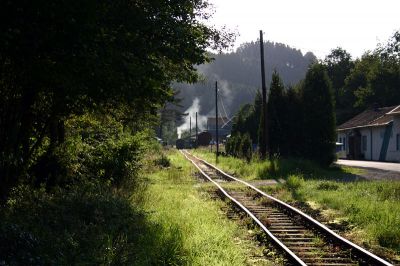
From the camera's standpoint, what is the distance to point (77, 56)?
24.3 ft

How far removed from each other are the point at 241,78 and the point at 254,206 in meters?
173

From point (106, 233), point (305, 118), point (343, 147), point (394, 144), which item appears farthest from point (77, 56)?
point (343, 147)

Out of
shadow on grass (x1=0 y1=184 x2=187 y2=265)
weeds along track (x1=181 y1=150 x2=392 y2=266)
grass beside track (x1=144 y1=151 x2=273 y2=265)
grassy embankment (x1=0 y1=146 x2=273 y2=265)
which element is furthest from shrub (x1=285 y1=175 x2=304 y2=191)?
shadow on grass (x1=0 y1=184 x2=187 y2=265)

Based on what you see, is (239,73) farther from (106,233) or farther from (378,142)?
(106,233)

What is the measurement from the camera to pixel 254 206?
559 inches

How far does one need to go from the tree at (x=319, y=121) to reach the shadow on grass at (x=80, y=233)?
20915 mm

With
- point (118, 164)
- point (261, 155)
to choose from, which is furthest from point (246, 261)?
point (261, 155)

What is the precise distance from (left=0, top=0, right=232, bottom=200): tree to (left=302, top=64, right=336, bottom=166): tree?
2009cm

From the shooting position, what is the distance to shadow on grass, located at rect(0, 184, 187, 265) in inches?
259

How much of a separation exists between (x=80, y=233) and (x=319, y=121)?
77.7ft

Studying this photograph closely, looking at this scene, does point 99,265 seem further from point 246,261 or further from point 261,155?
point 261,155

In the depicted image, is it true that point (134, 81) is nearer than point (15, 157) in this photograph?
Yes

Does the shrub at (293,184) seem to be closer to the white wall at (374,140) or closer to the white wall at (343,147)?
the white wall at (374,140)

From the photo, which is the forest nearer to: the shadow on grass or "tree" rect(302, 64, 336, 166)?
the shadow on grass
